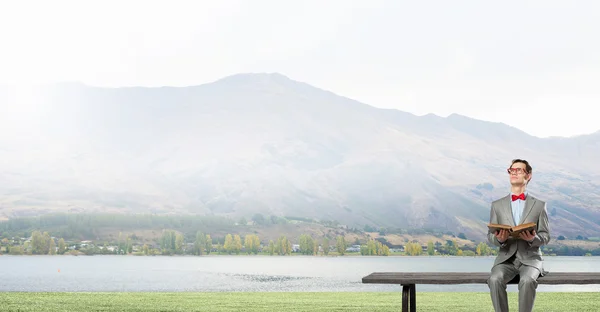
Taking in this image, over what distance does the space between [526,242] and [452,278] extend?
113 cm

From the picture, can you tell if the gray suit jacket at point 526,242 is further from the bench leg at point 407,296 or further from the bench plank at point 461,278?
the bench leg at point 407,296

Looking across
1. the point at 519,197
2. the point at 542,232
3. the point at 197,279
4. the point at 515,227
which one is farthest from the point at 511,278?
the point at 197,279

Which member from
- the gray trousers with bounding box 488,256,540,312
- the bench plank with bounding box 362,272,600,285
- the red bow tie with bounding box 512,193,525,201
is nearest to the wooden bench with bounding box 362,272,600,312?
the bench plank with bounding box 362,272,600,285

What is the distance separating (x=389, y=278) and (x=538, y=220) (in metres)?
2.24

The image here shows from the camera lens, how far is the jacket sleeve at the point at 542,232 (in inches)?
369

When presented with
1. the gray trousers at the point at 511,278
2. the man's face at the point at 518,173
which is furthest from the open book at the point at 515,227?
the man's face at the point at 518,173

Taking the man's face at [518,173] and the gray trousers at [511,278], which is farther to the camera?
the man's face at [518,173]

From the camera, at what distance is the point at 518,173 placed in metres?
9.55

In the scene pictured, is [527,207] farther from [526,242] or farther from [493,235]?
[493,235]

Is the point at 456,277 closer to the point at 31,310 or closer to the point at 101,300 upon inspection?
the point at 31,310

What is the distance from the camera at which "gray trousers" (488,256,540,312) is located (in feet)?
30.3

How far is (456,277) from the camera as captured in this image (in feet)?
32.1

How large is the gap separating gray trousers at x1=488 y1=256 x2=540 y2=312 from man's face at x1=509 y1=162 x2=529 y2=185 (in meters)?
1.07

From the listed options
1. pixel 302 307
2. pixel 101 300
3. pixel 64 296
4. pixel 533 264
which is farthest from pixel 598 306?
pixel 64 296
